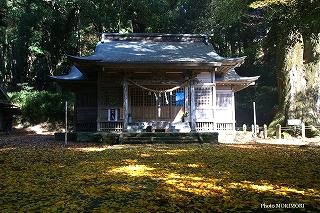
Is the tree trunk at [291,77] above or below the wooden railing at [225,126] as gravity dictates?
above

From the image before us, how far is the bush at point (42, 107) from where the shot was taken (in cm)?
3403

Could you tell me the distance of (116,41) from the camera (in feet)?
81.1

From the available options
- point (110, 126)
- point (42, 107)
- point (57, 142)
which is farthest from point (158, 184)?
point (42, 107)

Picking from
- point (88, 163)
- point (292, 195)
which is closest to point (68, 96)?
point (88, 163)

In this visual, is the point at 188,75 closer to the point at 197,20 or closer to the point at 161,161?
the point at 161,161

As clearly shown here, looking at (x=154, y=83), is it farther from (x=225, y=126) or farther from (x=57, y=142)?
(x=225, y=126)

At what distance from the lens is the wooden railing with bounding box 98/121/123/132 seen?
2062 cm

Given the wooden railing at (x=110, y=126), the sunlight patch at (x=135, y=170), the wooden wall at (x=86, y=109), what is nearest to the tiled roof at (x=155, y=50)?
the wooden wall at (x=86, y=109)

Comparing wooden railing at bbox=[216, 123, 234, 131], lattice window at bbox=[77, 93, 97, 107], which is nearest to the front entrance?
wooden railing at bbox=[216, 123, 234, 131]

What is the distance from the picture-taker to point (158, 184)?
693cm

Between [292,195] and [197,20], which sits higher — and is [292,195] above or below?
below

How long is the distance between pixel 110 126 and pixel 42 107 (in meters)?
15.8

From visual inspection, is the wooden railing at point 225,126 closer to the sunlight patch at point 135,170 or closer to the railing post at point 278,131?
the railing post at point 278,131

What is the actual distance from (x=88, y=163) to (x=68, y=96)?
2566 centimetres
